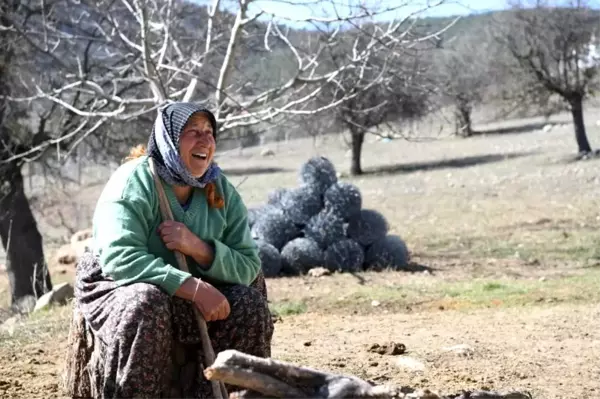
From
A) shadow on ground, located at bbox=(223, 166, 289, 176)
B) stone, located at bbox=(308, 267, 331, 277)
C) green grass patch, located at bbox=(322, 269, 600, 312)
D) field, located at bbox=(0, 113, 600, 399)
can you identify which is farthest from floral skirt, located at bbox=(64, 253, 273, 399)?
shadow on ground, located at bbox=(223, 166, 289, 176)

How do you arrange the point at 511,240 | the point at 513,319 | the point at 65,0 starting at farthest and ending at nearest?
the point at 511,240
the point at 65,0
the point at 513,319

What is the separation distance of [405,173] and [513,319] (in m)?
21.9

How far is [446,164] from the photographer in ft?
98.4

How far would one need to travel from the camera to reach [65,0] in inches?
445

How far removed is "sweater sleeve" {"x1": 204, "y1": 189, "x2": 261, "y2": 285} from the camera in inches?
141

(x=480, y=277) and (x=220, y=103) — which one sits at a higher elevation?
(x=220, y=103)

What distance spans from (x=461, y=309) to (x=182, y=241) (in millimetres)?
4165

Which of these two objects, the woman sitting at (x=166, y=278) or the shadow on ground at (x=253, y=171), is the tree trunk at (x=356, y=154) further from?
the woman sitting at (x=166, y=278)

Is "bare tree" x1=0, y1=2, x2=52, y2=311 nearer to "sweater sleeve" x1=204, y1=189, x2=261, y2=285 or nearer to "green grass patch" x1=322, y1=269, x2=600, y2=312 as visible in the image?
"green grass patch" x1=322, y1=269, x2=600, y2=312

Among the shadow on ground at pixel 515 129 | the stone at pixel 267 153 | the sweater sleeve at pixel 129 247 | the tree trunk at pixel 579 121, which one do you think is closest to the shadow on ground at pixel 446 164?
the tree trunk at pixel 579 121

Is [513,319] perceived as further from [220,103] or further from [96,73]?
[96,73]

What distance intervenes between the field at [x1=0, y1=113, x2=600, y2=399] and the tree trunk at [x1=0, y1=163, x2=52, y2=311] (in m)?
1.82

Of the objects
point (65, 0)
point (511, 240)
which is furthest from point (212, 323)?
point (511, 240)

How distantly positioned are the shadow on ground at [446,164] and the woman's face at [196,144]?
25.3 m
